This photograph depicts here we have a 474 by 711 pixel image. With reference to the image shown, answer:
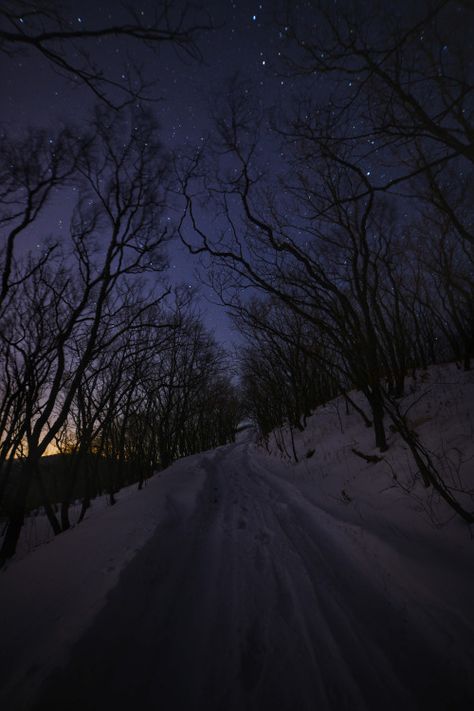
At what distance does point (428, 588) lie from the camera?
2609 mm

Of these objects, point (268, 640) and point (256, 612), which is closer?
point (268, 640)

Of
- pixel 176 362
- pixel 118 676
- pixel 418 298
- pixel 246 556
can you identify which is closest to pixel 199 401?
pixel 176 362

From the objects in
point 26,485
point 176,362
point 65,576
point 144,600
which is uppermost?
point 176,362

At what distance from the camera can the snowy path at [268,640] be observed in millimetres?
1725

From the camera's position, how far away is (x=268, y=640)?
222 cm

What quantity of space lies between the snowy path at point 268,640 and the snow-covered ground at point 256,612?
0.03 feet

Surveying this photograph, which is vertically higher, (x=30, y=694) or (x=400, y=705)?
(x=30, y=694)

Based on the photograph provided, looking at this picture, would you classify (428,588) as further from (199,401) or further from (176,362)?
(199,401)

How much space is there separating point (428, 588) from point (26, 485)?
861cm

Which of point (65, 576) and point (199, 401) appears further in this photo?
point (199, 401)

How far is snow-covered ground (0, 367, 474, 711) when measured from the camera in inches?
68.9

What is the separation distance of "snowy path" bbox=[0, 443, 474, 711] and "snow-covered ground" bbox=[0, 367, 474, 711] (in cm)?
1

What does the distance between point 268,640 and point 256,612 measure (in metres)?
0.40

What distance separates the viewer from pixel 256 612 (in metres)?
2.59
